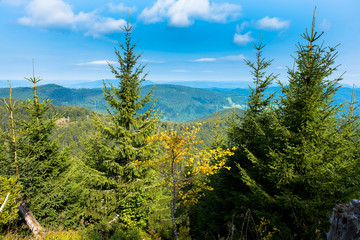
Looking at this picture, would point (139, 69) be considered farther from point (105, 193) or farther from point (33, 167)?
Answer: point (33, 167)

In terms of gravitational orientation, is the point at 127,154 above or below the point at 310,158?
below

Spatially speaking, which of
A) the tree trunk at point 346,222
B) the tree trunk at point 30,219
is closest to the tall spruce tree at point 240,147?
the tree trunk at point 346,222

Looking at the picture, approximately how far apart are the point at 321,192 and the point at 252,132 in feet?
12.7

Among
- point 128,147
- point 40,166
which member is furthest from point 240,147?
point 40,166

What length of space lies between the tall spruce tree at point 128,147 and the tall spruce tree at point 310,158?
5.80m

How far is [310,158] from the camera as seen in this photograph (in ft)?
17.2

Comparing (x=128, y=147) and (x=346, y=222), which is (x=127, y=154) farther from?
(x=346, y=222)

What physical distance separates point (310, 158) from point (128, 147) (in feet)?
24.9

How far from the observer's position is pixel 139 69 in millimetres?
9320

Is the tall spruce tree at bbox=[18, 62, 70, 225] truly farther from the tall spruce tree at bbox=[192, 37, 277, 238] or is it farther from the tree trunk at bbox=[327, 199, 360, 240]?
the tree trunk at bbox=[327, 199, 360, 240]

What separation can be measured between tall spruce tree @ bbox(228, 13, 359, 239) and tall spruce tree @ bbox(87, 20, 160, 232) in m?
5.80

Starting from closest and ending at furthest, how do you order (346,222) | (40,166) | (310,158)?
(346,222), (310,158), (40,166)

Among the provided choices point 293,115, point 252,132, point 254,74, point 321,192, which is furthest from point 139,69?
point 321,192

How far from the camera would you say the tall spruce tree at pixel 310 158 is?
5.12 metres
